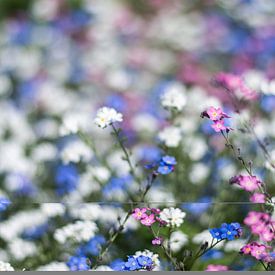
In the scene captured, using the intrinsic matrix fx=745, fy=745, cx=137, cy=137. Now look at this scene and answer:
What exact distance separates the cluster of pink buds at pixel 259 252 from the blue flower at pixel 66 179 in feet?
3.52

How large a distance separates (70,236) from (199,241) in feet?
0.97

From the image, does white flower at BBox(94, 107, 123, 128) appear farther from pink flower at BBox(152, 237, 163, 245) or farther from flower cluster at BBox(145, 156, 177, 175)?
pink flower at BBox(152, 237, 163, 245)

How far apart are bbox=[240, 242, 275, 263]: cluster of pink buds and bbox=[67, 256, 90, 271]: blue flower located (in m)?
0.33

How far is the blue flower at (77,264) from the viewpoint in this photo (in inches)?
60.9

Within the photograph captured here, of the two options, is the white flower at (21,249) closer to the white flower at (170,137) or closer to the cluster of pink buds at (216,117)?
the white flower at (170,137)

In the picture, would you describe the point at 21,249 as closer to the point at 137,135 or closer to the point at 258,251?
the point at 258,251

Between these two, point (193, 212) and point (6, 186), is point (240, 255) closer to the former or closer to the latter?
point (193, 212)

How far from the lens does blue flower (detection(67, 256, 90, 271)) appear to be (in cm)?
155

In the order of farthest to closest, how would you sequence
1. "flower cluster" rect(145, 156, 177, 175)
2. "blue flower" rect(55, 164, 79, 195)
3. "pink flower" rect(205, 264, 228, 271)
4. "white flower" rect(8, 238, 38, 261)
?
"blue flower" rect(55, 164, 79, 195) < "white flower" rect(8, 238, 38, 261) < "flower cluster" rect(145, 156, 177, 175) < "pink flower" rect(205, 264, 228, 271)

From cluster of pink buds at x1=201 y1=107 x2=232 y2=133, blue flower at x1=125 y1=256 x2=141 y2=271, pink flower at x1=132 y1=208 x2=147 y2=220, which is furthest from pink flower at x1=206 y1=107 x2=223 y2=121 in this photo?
blue flower at x1=125 y1=256 x2=141 y2=271

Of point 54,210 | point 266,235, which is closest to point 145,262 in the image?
point 266,235

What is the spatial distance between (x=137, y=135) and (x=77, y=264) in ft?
5.11

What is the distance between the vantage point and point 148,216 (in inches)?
58.4

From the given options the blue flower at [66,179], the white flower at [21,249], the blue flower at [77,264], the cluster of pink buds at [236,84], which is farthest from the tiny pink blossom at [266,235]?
the blue flower at [66,179]
